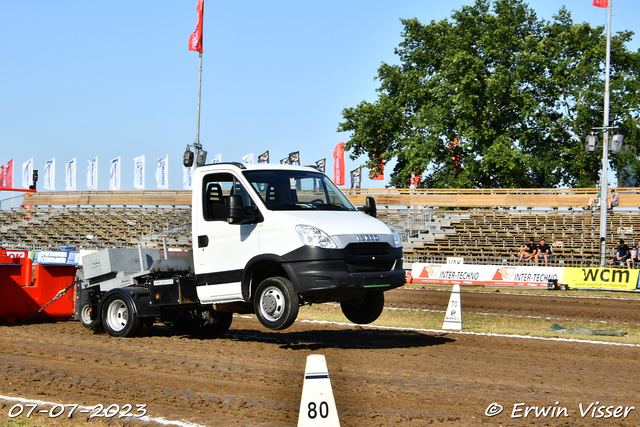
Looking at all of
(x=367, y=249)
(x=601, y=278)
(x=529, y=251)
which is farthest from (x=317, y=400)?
(x=529, y=251)

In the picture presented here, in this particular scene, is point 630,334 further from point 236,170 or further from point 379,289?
point 236,170

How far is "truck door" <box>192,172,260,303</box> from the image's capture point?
9.70 meters

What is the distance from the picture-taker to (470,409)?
6512mm

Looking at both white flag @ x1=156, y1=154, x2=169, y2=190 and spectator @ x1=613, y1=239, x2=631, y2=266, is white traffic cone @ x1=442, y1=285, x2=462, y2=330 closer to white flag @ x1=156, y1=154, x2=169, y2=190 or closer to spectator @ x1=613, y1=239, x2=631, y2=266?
spectator @ x1=613, y1=239, x2=631, y2=266

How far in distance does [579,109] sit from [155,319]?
40.5 meters

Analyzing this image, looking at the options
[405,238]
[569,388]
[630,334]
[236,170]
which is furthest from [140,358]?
[405,238]

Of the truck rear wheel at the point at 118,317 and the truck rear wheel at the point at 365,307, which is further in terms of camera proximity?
the truck rear wheel at the point at 118,317

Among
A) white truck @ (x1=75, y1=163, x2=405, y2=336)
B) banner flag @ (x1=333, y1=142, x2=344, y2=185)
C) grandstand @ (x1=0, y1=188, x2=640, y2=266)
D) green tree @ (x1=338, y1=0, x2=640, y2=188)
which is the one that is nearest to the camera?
white truck @ (x1=75, y1=163, x2=405, y2=336)

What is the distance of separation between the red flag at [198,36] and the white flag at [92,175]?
25.5m

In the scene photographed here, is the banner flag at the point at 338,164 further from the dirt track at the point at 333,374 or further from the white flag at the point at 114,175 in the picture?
the dirt track at the point at 333,374

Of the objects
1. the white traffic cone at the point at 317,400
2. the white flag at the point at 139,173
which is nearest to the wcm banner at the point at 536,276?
the white traffic cone at the point at 317,400

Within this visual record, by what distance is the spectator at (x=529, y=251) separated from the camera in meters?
30.3

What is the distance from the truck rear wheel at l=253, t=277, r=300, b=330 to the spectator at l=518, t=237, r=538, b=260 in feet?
76.2

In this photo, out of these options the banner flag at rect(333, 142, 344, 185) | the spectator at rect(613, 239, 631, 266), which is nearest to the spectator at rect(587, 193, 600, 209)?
the spectator at rect(613, 239, 631, 266)
